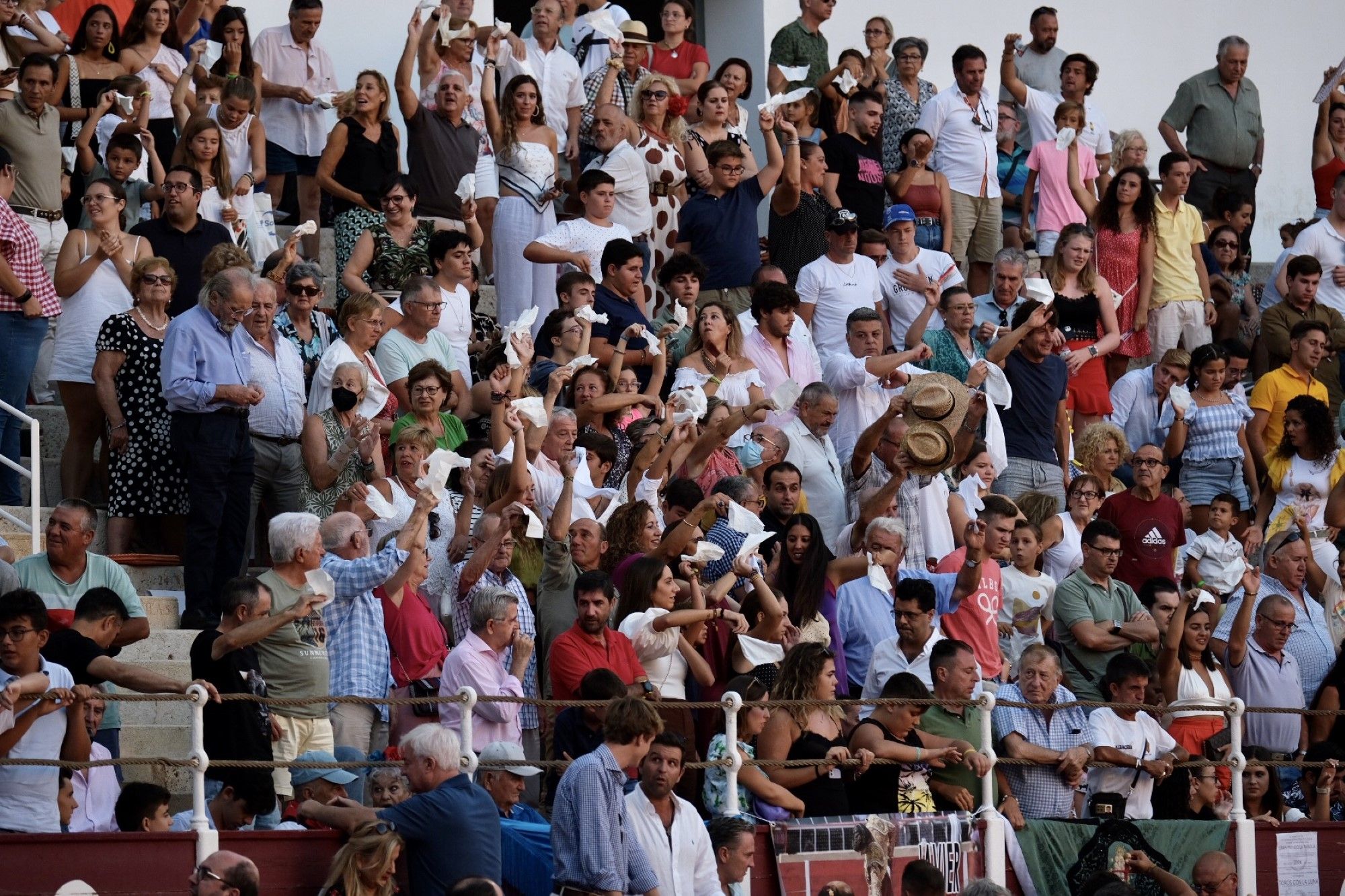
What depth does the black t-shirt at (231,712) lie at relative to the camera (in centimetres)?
838

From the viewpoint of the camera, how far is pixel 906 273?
14.2 metres

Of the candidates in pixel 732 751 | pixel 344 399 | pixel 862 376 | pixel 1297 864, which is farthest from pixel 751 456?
pixel 1297 864

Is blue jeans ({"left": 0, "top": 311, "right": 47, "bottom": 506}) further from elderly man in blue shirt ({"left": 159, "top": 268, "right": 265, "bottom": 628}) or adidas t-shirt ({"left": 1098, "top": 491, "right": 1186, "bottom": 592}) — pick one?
adidas t-shirt ({"left": 1098, "top": 491, "right": 1186, "bottom": 592})

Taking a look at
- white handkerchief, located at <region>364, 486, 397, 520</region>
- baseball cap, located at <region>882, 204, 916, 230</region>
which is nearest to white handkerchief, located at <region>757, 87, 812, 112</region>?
baseball cap, located at <region>882, 204, 916, 230</region>

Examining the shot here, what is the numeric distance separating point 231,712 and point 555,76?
762cm

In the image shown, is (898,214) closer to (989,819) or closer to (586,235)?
(586,235)

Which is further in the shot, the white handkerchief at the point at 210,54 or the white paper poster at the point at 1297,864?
the white handkerchief at the point at 210,54

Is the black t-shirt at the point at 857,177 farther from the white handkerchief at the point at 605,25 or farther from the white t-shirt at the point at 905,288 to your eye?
the white handkerchief at the point at 605,25

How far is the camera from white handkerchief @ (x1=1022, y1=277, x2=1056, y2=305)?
13.2 m

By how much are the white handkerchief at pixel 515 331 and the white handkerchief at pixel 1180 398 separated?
4417 millimetres

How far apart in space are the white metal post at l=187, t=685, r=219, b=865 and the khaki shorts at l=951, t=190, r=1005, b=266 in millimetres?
8692

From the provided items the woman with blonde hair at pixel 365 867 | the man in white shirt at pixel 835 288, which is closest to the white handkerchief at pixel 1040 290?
the man in white shirt at pixel 835 288

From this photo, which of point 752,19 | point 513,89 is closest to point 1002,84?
point 752,19

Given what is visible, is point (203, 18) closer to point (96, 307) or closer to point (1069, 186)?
point (96, 307)
